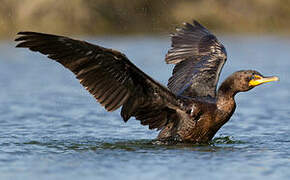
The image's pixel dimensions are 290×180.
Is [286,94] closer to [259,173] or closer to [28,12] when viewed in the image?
[259,173]

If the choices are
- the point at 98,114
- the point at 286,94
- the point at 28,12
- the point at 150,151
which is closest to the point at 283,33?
the point at 28,12

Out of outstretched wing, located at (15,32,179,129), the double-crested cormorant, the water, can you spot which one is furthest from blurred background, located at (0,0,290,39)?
outstretched wing, located at (15,32,179,129)

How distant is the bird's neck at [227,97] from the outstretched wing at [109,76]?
546 mm

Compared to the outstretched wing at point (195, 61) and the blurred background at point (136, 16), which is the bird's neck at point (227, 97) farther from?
the blurred background at point (136, 16)

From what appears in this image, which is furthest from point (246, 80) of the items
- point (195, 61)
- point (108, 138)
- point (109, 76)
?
point (108, 138)

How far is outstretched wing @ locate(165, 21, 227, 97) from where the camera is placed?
9.27 meters

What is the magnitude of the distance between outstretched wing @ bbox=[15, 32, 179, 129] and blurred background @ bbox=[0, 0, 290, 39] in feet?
41.3

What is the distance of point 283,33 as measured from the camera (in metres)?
24.1

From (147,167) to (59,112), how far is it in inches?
181

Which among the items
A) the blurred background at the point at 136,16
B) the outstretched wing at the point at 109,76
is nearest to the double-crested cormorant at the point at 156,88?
the outstretched wing at the point at 109,76

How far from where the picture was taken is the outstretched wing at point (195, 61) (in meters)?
9.27

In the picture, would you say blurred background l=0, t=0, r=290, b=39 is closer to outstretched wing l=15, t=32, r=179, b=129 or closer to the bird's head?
outstretched wing l=15, t=32, r=179, b=129

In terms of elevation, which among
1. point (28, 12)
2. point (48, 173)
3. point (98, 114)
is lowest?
point (48, 173)

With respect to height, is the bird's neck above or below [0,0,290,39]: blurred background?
below
